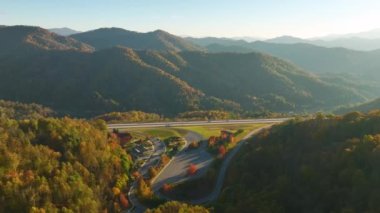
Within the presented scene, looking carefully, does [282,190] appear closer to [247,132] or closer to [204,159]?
[204,159]

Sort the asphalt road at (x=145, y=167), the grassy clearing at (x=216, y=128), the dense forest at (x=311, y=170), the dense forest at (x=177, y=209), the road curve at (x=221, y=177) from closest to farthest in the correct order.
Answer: the dense forest at (x=177, y=209), the dense forest at (x=311, y=170), the asphalt road at (x=145, y=167), the road curve at (x=221, y=177), the grassy clearing at (x=216, y=128)

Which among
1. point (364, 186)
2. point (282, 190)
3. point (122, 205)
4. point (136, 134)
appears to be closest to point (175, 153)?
point (136, 134)

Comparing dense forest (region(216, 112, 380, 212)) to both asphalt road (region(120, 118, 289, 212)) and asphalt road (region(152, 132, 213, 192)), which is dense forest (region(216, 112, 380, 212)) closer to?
asphalt road (region(120, 118, 289, 212))

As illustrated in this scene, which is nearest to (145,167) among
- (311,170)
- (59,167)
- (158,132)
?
(59,167)

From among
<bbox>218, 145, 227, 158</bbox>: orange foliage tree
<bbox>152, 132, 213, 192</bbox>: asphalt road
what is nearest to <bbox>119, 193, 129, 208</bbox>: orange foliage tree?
<bbox>152, 132, 213, 192</bbox>: asphalt road

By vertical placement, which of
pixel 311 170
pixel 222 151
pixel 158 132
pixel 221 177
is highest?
pixel 158 132

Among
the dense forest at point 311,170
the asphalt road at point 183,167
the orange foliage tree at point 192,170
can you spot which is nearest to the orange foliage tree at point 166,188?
the asphalt road at point 183,167

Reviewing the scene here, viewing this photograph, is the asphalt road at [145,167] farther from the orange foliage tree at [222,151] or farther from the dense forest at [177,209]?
the orange foliage tree at [222,151]

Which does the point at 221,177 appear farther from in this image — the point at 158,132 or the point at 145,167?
the point at 158,132

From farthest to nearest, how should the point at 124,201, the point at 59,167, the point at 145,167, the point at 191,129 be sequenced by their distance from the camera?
the point at 191,129 < the point at 145,167 < the point at 59,167 < the point at 124,201
